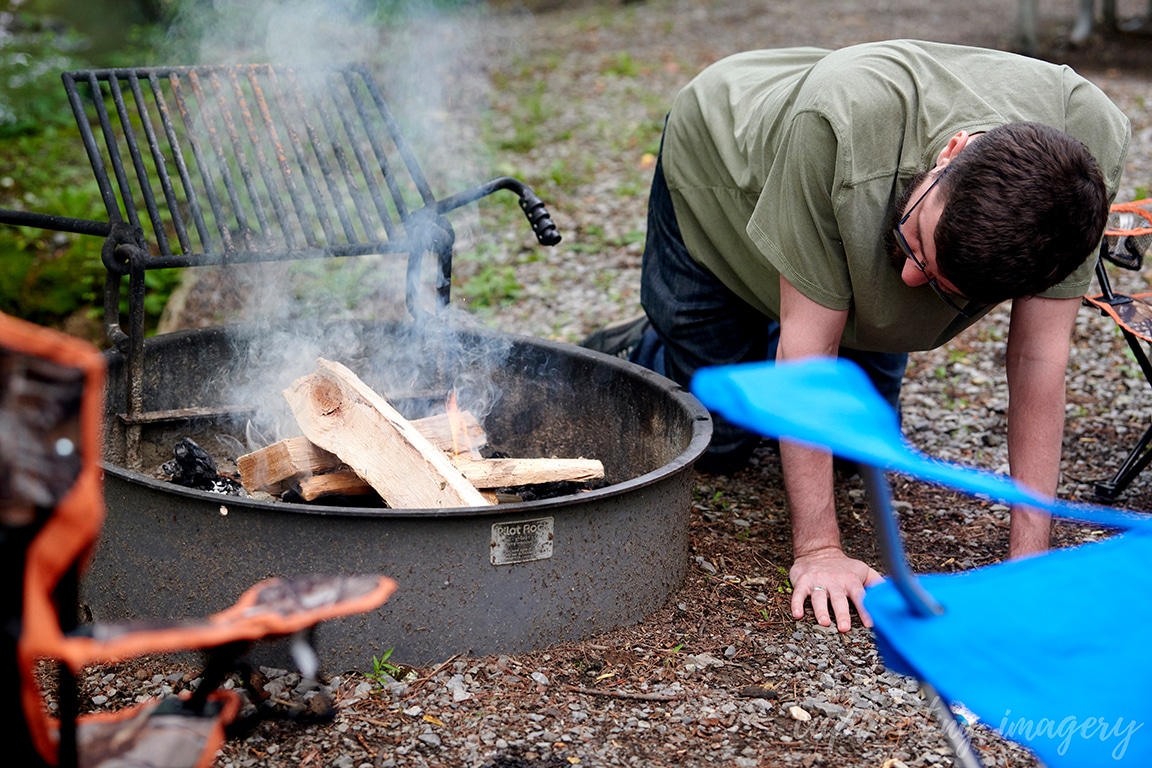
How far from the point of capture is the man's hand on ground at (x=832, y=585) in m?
2.87

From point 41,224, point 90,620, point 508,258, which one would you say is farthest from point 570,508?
point 508,258

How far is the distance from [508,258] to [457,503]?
3505 millimetres

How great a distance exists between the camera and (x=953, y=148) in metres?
2.30

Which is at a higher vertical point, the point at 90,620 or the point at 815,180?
the point at 815,180

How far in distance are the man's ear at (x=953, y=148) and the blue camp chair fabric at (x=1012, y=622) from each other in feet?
3.16

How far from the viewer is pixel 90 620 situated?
2787mm

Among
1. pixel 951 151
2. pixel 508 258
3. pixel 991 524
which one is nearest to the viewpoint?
pixel 951 151

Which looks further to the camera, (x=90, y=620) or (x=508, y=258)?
(x=508, y=258)

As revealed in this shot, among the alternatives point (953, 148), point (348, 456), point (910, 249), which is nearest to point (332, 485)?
point (348, 456)

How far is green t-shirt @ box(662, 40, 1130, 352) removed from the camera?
8.18ft

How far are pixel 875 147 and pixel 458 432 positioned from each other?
141cm

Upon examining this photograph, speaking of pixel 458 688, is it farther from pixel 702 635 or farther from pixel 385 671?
pixel 702 635

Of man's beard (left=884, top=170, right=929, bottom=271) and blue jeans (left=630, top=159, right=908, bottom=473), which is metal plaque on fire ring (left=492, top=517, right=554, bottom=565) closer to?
man's beard (left=884, top=170, right=929, bottom=271)

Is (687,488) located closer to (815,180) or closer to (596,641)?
(596,641)
